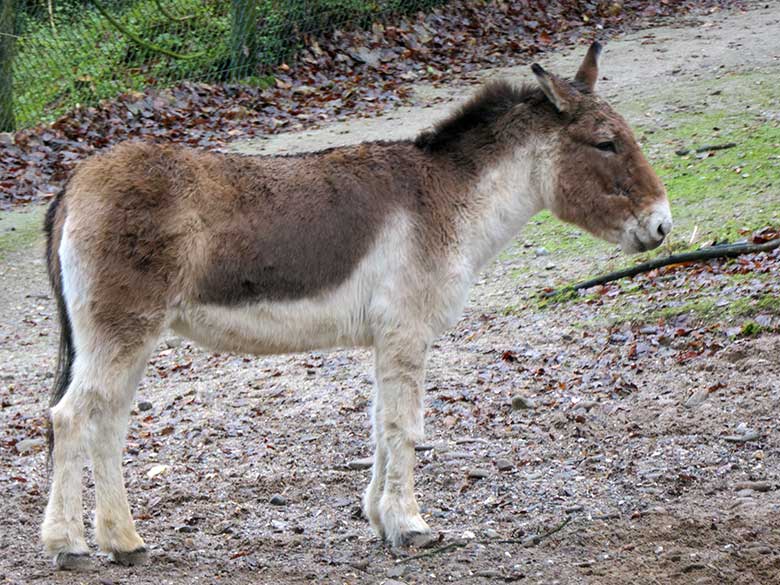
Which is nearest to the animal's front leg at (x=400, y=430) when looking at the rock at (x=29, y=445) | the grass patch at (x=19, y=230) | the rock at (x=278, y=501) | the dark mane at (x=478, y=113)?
the rock at (x=278, y=501)

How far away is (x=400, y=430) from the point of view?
5.36 metres

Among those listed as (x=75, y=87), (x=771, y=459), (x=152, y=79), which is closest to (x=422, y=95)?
(x=152, y=79)

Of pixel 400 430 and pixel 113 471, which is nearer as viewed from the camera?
pixel 113 471

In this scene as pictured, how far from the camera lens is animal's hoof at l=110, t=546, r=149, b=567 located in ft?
16.8

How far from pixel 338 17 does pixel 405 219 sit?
40.1 ft

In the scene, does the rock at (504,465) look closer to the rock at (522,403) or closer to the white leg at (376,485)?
the rock at (522,403)

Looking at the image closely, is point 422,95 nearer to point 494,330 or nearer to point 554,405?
point 494,330

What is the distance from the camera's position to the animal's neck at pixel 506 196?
5.61 metres

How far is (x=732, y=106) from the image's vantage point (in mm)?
13266

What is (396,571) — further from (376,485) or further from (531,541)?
(531,541)

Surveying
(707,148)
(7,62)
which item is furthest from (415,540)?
(7,62)

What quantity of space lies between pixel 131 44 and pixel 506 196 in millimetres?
11168

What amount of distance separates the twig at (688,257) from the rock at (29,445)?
4194 mm

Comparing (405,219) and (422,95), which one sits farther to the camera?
(422,95)
